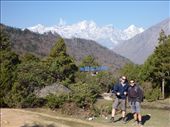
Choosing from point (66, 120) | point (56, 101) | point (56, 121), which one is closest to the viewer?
point (56, 121)

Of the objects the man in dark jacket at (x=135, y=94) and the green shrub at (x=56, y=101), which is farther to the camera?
the green shrub at (x=56, y=101)

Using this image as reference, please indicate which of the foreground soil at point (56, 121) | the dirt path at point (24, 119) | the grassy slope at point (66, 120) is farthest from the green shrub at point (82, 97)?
the dirt path at point (24, 119)

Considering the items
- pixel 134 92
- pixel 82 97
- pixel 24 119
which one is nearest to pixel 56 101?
pixel 82 97

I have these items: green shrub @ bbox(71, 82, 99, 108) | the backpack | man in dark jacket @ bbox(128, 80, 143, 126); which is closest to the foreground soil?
man in dark jacket @ bbox(128, 80, 143, 126)

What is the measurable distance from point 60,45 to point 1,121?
24063mm

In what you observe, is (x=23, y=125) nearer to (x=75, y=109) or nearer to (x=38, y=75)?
(x=75, y=109)

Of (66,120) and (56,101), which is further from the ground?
(56,101)

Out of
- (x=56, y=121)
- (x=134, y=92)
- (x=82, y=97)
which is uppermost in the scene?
(x=134, y=92)

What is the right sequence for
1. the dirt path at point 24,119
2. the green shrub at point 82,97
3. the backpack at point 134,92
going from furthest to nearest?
the green shrub at point 82,97 → the dirt path at point 24,119 → the backpack at point 134,92

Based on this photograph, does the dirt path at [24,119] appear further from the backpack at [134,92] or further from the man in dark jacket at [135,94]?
the backpack at [134,92]

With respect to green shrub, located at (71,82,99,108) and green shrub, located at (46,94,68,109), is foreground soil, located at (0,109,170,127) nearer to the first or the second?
green shrub, located at (46,94,68,109)

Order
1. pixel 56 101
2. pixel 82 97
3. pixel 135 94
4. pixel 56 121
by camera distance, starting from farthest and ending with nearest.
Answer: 1. pixel 82 97
2. pixel 56 101
3. pixel 56 121
4. pixel 135 94

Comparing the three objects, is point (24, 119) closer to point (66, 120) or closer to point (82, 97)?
point (66, 120)

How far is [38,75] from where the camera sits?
2503 centimetres
